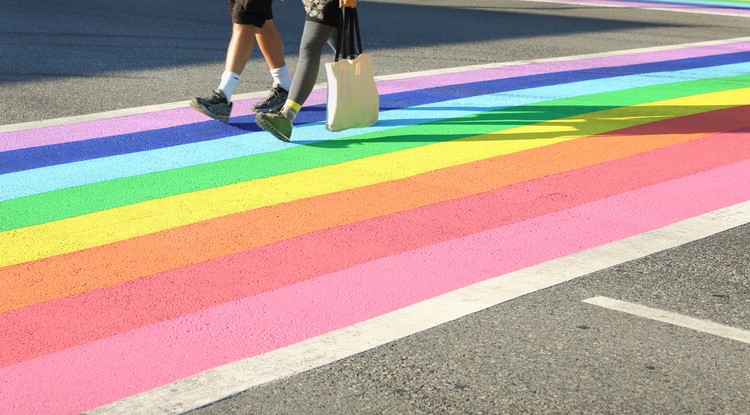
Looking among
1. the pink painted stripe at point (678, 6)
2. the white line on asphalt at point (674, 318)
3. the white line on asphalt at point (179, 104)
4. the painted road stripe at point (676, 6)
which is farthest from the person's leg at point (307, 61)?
the pink painted stripe at point (678, 6)

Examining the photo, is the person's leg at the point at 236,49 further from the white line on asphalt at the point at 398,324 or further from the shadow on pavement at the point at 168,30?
the white line on asphalt at the point at 398,324

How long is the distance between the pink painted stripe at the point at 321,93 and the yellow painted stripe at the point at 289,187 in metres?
1.79

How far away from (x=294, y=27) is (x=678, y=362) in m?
11.1

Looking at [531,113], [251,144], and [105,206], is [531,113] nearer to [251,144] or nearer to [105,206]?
[251,144]

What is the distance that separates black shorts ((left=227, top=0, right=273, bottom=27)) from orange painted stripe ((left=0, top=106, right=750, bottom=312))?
1.74 metres

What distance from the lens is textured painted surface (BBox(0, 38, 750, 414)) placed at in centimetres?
426

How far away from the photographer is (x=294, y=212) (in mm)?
5941

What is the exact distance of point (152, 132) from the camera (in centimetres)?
802

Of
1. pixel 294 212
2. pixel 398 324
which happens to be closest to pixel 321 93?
pixel 294 212

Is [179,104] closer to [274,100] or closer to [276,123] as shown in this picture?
[274,100]

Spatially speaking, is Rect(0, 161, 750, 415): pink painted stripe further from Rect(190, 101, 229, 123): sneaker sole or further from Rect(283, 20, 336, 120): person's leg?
Rect(190, 101, 229, 123): sneaker sole

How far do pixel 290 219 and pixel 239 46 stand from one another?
2366mm

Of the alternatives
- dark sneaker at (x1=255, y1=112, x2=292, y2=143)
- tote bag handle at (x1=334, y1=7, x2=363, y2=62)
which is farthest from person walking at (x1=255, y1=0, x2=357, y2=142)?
tote bag handle at (x1=334, y1=7, x2=363, y2=62)

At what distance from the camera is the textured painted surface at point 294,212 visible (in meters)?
4.26
